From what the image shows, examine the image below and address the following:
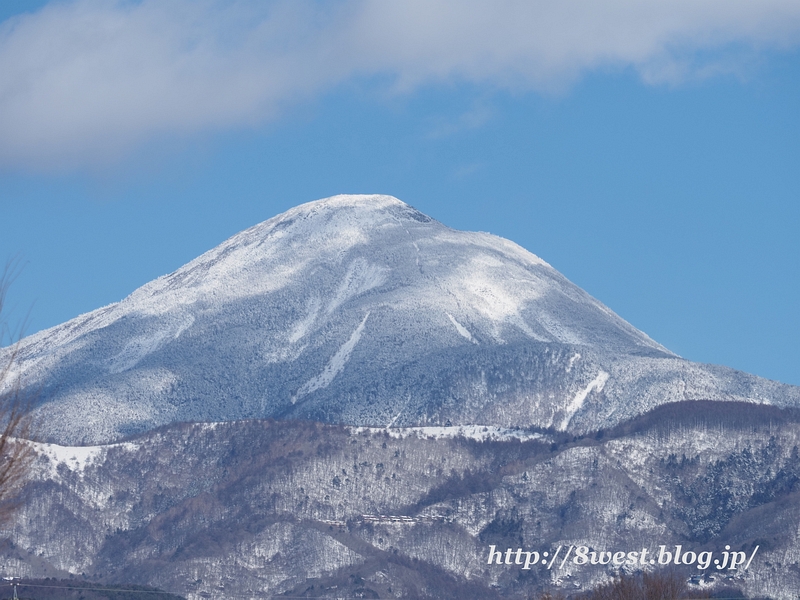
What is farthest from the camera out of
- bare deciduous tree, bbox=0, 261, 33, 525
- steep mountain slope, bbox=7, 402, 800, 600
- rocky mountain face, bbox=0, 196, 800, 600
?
rocky mountain face, bbox=0, 196, 800, 600

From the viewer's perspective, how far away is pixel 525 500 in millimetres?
164000

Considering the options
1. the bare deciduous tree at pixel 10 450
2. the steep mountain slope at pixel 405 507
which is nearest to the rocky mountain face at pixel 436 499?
the steep mountain slope at pixel 405 507

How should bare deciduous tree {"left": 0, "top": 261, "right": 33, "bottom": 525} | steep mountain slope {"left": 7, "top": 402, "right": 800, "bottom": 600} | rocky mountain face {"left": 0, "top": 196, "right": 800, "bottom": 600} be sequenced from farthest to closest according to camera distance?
rocky mountain face {"left": 0, "top": 196, "right": 800, "bottom": 600} → steep mountain slope {"left": 7, "top": 402, "right": 800, "bottom": 600} → bare deciduous tree {"left": 0, "top": 261, "right": 33, "bottom": 525}

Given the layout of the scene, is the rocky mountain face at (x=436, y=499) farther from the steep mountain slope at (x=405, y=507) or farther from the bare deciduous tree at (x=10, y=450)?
the bare deciduous tree at (x=10, y=450)

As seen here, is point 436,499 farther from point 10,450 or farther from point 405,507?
point 10,450

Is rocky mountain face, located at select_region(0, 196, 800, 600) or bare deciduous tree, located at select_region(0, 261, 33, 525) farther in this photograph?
rocky mountain face, located at select_region(0, 196, 800, 600)

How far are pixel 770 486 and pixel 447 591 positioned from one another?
4700cm

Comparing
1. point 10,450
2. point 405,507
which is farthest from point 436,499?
point 10,450

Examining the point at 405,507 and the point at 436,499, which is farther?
the point at 436,499

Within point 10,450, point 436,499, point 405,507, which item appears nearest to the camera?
point 10,450

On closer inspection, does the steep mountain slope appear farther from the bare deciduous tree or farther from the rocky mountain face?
the bare deciduous tree

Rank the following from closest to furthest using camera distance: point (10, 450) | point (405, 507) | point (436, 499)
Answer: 1. point (10, 450)
2. point (405, 507)
3. point (436, 499)

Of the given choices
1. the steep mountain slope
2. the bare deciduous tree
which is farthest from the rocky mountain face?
the bare deciduous tree

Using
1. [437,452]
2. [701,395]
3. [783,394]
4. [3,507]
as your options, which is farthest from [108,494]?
[3,507]
